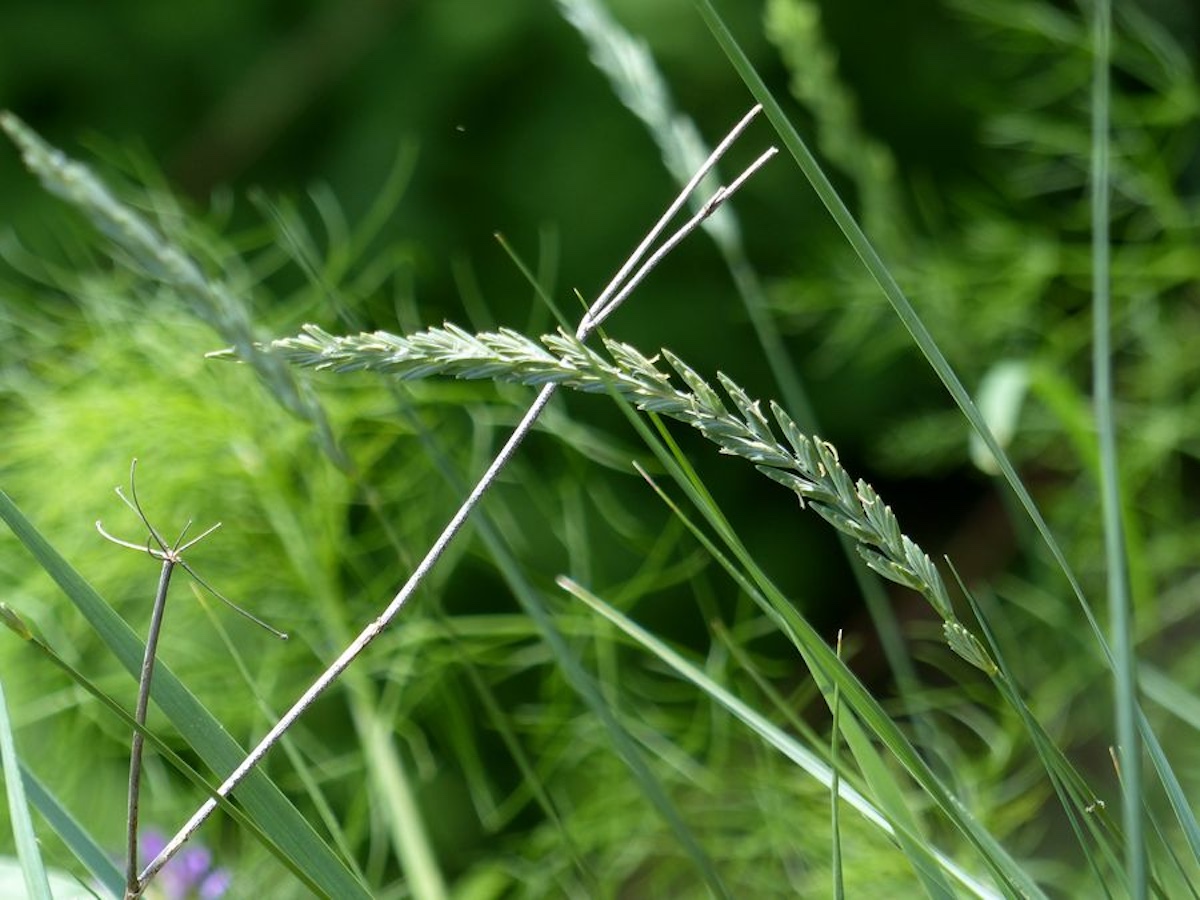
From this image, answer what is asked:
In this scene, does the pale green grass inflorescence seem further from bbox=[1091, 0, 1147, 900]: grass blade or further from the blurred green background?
the blurred green background

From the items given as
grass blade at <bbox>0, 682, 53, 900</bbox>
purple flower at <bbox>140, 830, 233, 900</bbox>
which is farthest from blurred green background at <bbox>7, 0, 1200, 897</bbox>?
grass blade at <bbox>0, 682, 53, 900</bbox>

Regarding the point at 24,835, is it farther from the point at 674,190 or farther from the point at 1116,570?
the point at 674,190

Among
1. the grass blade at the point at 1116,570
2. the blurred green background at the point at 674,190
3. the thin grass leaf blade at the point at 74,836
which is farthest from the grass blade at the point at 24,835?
the blurred green background at the point at 674,190

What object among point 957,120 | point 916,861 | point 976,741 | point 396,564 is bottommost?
point 976,741

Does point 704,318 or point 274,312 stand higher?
A: point 274,312

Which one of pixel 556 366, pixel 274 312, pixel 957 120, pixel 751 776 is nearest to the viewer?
pixel 556 366

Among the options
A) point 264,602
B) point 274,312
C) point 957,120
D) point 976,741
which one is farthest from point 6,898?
point 957,120

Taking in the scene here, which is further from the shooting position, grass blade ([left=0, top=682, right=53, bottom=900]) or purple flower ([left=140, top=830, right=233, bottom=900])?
purple flower ([left=140, top=830, right=233, bottom=900])

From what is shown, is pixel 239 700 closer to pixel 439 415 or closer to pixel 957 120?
Result: pixel 439 415
